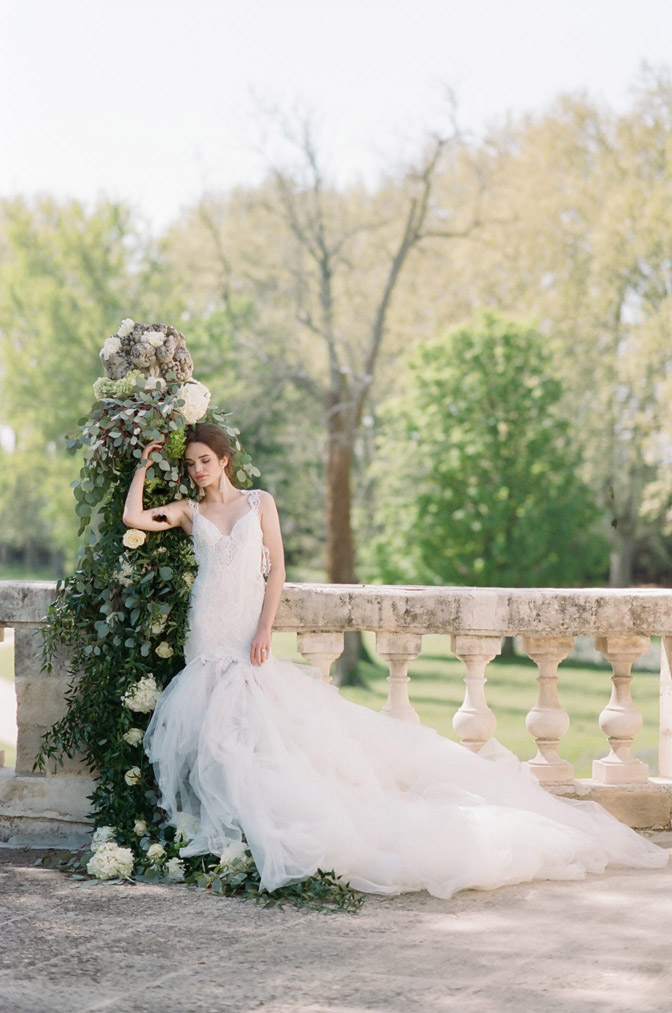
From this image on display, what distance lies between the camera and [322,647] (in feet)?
16.6

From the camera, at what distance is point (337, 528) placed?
71.8 feet

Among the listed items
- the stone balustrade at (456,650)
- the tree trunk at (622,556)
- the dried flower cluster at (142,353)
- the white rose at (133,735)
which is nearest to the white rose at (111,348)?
the dried flower cluster at (142,353)

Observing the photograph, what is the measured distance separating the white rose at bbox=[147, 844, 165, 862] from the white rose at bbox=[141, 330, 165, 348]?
2099mm

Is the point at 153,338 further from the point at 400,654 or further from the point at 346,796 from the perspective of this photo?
the point at 346,796

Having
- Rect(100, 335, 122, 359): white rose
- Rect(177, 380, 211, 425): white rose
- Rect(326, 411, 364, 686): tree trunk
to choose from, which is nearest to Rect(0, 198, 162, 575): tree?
Rect(326, 411, 364, 686): tree trunk

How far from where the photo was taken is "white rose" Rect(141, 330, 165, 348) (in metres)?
4.99

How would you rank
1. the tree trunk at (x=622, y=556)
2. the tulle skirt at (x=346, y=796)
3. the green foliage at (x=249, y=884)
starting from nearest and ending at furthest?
1. the green foliage at (x=249, y=884)
2. the tulle skirt at (x=346, y=796)
3. the tree trunk at (x=622, y=556)

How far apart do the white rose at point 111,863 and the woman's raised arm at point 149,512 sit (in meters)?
1.29

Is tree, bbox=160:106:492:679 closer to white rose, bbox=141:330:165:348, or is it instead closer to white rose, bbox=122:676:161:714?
white rose, bbox=141:330:165:348

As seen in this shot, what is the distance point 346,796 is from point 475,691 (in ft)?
3.02

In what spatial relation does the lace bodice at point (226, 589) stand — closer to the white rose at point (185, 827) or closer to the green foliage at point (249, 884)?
the white rose at point (185, 827)

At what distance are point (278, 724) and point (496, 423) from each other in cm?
2145

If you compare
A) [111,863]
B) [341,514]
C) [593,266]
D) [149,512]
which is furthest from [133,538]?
[593,266]

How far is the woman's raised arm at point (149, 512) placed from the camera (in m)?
4.73
